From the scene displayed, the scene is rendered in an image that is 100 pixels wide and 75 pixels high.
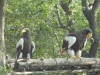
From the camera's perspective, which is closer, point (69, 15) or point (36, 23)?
point (36, 23)

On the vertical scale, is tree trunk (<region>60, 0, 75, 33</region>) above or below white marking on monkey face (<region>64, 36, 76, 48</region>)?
above

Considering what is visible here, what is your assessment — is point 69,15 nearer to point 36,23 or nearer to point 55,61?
point 36,23

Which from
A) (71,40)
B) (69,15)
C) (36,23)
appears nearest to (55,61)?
(71,40)

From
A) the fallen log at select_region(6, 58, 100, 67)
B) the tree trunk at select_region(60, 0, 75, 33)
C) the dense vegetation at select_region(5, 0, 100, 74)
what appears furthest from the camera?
the tree trunk at select_region(60, 0, 75, 33)

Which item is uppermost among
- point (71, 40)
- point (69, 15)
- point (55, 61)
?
point (69, 15)

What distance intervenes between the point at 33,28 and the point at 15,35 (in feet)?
2.16

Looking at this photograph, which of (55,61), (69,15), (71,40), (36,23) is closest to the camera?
(55,61)

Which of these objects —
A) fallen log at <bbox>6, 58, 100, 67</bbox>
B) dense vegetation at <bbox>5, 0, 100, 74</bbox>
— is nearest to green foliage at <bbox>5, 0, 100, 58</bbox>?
dense vegetation at <bbox>5, 0, 100, 74</bbox>

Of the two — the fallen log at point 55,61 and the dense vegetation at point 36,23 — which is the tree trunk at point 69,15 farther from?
the fallen log at point 55,61

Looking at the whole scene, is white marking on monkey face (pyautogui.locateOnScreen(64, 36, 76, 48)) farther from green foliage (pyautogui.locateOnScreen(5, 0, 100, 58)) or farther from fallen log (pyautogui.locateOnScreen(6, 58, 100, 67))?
green foliage (pyautogui.locateOnScreen(5, 0, 100, 58))

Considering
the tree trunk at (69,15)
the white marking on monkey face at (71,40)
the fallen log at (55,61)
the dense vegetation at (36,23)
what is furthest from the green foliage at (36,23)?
the fallen log at (55,61)

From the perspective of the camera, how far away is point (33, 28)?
1049 centimetres

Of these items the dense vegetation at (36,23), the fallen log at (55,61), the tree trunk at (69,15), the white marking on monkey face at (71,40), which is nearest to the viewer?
the fallen log at (55,61)

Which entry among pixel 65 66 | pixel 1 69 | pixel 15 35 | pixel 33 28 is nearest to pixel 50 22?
pixel 33 28
